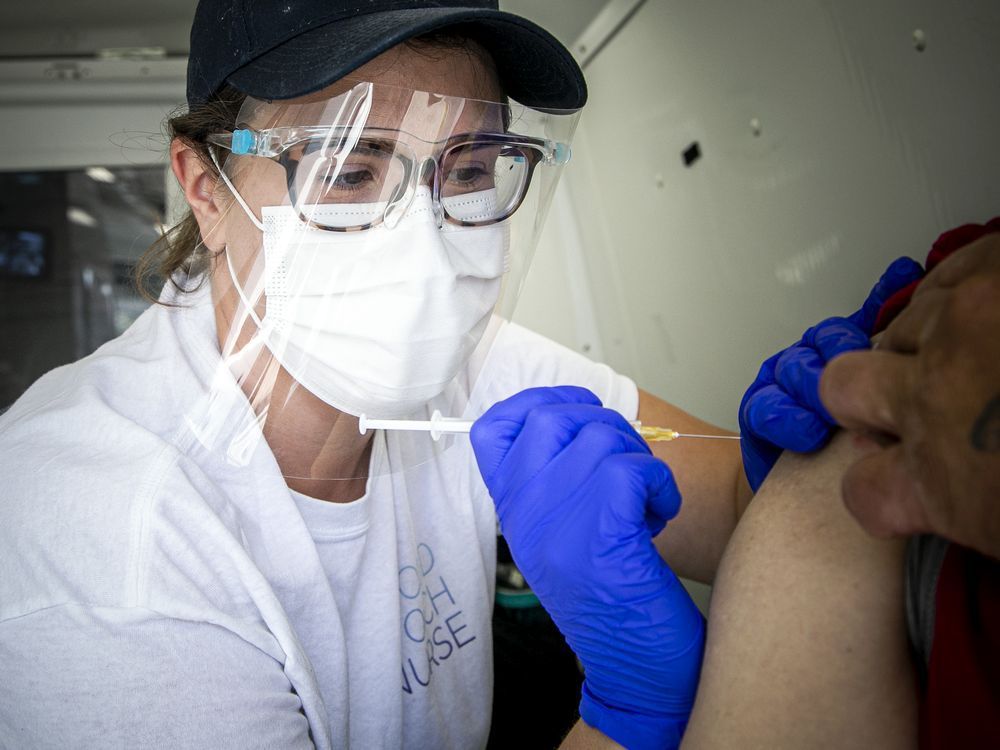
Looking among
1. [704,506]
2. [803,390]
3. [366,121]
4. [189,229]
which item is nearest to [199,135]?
[189,229]

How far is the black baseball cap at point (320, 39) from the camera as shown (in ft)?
3.32

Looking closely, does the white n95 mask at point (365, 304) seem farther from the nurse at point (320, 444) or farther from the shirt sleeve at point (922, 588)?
the shirt sleeve at point (922, 588)

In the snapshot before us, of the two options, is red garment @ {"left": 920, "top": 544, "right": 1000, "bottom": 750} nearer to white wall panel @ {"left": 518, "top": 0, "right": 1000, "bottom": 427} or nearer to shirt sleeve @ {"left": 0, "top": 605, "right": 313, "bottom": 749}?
white wall panel @ {"left": 518, "top": 0, "right": 1000, "bottom": 427}

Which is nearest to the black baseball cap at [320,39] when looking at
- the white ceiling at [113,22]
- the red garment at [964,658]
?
the white ceiling at [113,22]

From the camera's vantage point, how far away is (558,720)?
1.77 m

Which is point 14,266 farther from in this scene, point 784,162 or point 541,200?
point 784,162

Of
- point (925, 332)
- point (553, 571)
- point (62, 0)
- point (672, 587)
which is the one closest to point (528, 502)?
point (553, 571)

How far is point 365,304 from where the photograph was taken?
1089 millimetres

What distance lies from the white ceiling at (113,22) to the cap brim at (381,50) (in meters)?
0.78

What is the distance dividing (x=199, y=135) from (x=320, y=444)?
555 millimetres

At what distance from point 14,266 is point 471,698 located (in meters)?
2.34

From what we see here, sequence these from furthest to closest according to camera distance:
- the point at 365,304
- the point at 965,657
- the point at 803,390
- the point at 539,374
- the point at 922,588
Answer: the point at 539,374, the point at 365,304, the point at 803,390, the point at 922,588, the point at 965,657

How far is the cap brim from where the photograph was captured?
1000 millimetres

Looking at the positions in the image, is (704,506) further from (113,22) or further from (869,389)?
(113,22)
